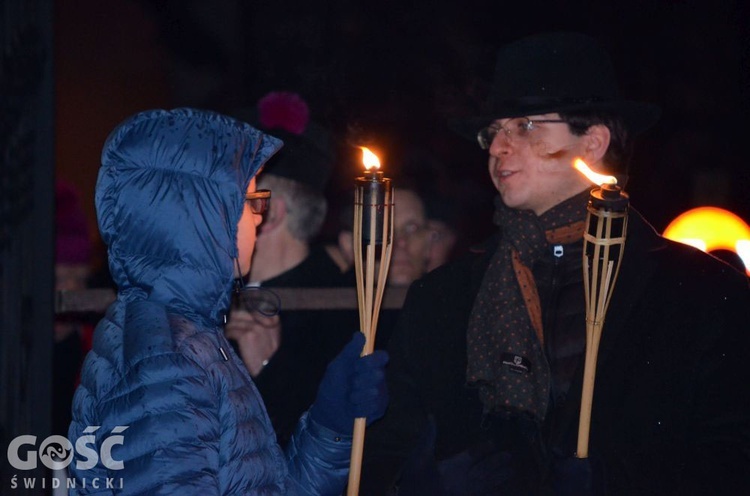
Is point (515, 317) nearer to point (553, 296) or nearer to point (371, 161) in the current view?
point (553, 296)

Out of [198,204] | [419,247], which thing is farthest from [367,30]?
[198,204]

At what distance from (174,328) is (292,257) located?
7.55ft

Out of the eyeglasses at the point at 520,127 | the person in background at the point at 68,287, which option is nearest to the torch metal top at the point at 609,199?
the eyeglasses at the point at 520,127

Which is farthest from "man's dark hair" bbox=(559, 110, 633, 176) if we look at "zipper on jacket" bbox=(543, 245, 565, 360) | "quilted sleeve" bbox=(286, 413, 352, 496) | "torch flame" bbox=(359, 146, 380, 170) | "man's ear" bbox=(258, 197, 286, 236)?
"man's ear" bbox=(258, 197, 286, 236)

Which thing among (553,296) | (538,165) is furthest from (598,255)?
(538,165)

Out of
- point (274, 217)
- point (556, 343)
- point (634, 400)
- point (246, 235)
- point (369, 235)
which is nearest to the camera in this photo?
point (246, 235)

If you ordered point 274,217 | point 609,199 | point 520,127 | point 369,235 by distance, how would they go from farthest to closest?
point 274,217
point 520,127
point 369,235
point 609,199

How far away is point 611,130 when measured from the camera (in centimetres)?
352

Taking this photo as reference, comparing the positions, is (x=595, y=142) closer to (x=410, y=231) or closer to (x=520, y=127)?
(x=520, y=127)

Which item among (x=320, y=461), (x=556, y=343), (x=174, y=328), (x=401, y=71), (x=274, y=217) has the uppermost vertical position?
(x=401, y=71)

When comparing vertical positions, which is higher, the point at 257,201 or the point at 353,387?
the point at 257,201

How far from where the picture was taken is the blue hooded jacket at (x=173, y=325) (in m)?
2.29

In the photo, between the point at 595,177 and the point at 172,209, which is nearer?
the point at 172,209

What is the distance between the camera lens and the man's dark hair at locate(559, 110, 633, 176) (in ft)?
11.3
